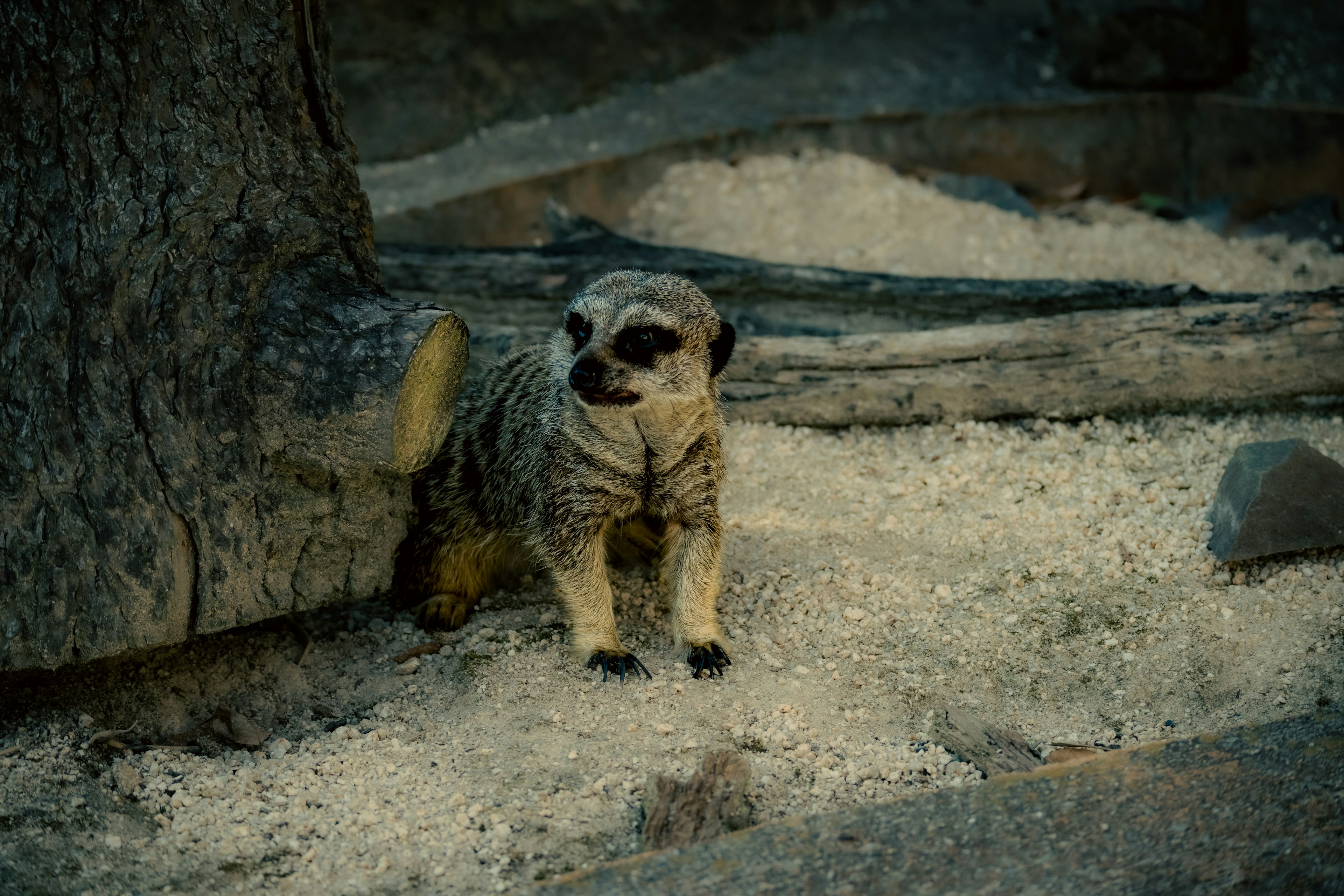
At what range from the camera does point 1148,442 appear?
3.49 metres

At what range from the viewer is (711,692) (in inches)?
100

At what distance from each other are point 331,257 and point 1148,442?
2550 millimetres

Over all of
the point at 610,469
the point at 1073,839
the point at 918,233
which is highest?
the point at 918,233

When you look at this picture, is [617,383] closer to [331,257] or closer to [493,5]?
[331,257]

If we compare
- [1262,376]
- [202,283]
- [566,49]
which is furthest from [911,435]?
[566,49]

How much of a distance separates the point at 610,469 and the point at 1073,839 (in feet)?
4.41

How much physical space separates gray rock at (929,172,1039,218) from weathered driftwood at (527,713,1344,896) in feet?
13.6

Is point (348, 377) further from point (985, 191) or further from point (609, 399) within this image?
point (985, 191)

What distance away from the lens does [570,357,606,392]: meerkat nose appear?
2393 millimetres

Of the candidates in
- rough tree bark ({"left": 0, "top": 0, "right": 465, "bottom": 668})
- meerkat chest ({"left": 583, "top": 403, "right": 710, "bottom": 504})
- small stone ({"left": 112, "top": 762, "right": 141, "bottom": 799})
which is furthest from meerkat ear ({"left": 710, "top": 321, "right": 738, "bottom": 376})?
small stone ({"left": 112, "top": 762, "right": 141, "bottom": 799})

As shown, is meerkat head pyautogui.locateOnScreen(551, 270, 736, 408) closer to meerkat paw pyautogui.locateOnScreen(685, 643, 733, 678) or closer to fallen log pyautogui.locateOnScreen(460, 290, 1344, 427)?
meerkat paw pyautogui.locateOnScreen(685, 643, 733, 678)

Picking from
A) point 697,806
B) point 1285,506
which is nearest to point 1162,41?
point 1285,506

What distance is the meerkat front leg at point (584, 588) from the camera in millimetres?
2717

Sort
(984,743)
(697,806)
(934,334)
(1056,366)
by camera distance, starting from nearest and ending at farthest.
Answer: (697,806), (984,743), (1056,366), (934,334)
